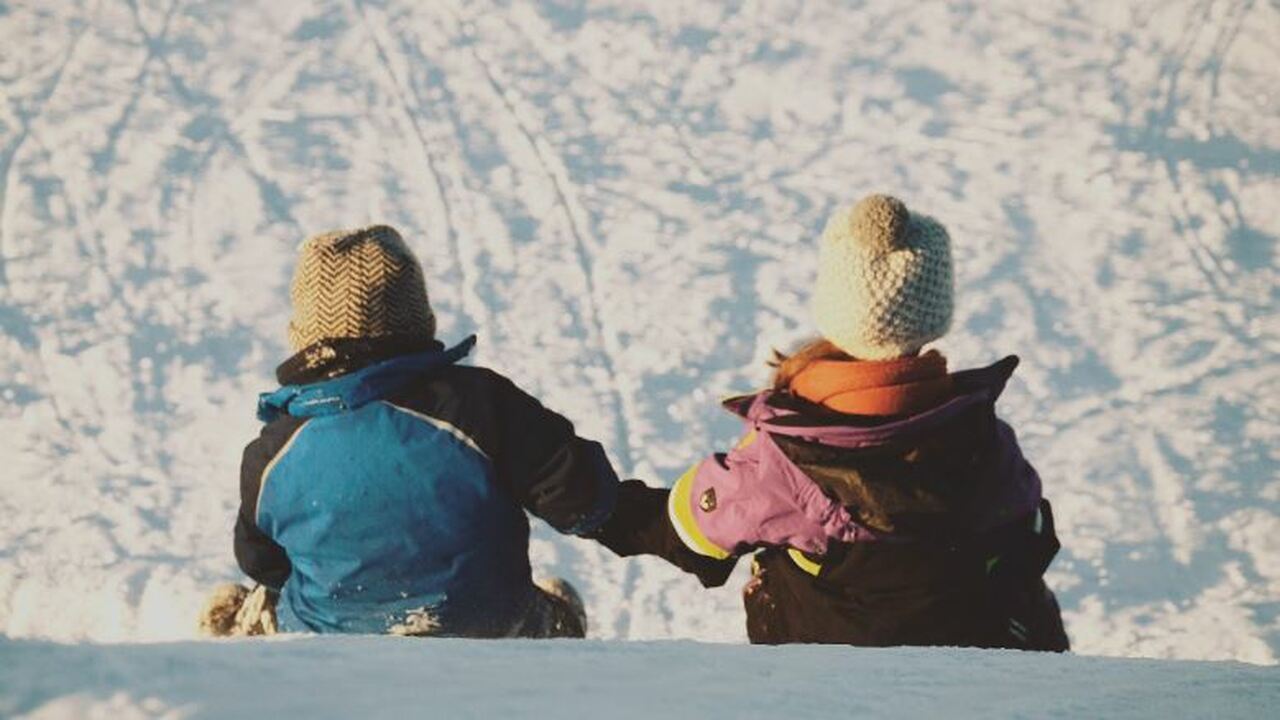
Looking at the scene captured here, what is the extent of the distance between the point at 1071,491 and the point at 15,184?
4571 mm

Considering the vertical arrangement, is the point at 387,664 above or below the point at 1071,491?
above

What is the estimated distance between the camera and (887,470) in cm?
217

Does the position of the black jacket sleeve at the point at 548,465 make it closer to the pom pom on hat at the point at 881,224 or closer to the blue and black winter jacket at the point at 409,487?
the blue and black winter jacket at the point at 409,487

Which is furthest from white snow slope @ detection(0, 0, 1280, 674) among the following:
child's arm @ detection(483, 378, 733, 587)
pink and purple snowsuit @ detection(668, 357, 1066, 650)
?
pink and purple snowsuit @ detection(668, 357, 1066, 650)

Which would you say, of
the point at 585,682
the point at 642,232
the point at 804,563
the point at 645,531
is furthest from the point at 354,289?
the point at 642,232

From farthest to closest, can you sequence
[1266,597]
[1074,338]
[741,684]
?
[1074,338]
[1266,597]
[741,684]

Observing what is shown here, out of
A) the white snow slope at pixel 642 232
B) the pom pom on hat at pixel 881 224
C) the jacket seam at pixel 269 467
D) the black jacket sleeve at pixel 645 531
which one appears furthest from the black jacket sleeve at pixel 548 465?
the white snow slope at pixel 642 232

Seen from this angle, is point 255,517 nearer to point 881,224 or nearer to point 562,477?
point 562,477

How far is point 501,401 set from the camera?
2432mm

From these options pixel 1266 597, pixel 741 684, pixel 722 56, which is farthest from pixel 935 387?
pixel 722 56

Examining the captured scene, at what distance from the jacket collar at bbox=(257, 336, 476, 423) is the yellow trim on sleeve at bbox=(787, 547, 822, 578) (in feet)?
2.23

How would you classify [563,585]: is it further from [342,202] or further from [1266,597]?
[342,202]

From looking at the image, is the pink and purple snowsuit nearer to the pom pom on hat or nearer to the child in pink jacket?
the child in pink jacket

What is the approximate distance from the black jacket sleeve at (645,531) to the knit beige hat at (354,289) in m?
0.54
